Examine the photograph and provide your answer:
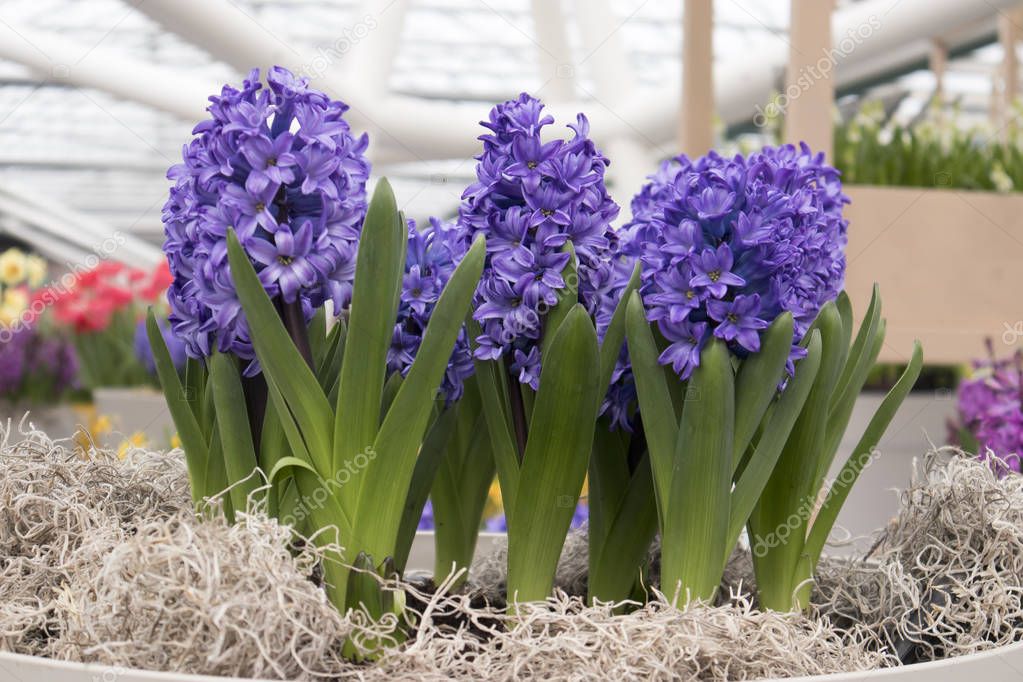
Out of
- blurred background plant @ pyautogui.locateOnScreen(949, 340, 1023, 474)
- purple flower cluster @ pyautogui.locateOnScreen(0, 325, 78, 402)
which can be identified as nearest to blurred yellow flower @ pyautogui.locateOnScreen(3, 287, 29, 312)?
purple flower cluster @ pyautogui.locateOnScreen(0, 325, 78, 402)

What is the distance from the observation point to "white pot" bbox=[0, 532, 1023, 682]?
0.58 m

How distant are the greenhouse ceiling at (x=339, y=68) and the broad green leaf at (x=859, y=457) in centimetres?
50

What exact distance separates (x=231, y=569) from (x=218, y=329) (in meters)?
0.20

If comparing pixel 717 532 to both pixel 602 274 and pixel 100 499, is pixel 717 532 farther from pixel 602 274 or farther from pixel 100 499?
pixel 100 499

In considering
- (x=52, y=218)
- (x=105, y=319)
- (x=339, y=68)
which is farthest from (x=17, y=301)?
(x=52, y=218)

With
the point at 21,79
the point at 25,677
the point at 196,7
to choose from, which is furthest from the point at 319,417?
the point at 21,79

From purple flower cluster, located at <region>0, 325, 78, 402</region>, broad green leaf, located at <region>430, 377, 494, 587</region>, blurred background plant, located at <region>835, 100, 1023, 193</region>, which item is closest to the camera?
broad green leaf, located at <region>430, 377, 494, 587</region>

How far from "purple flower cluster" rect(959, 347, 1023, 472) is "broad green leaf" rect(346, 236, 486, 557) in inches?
42.5

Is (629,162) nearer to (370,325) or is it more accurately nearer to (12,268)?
(12,268)

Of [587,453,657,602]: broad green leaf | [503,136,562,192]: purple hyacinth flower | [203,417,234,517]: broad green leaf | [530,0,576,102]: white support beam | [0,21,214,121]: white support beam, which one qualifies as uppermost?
[530,0,576,102]: white support beam

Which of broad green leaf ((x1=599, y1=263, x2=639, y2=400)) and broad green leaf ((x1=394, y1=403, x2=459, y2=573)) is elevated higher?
broad green leaf ((x1=599, y1=263, x2=639, y2=400))

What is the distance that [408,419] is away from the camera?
731 millimetres

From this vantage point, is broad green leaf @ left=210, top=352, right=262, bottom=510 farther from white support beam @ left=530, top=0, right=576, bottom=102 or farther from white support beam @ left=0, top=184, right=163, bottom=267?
white support beam @ left=0, top=184, right=163, bottom=267

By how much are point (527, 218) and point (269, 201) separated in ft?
0.61
